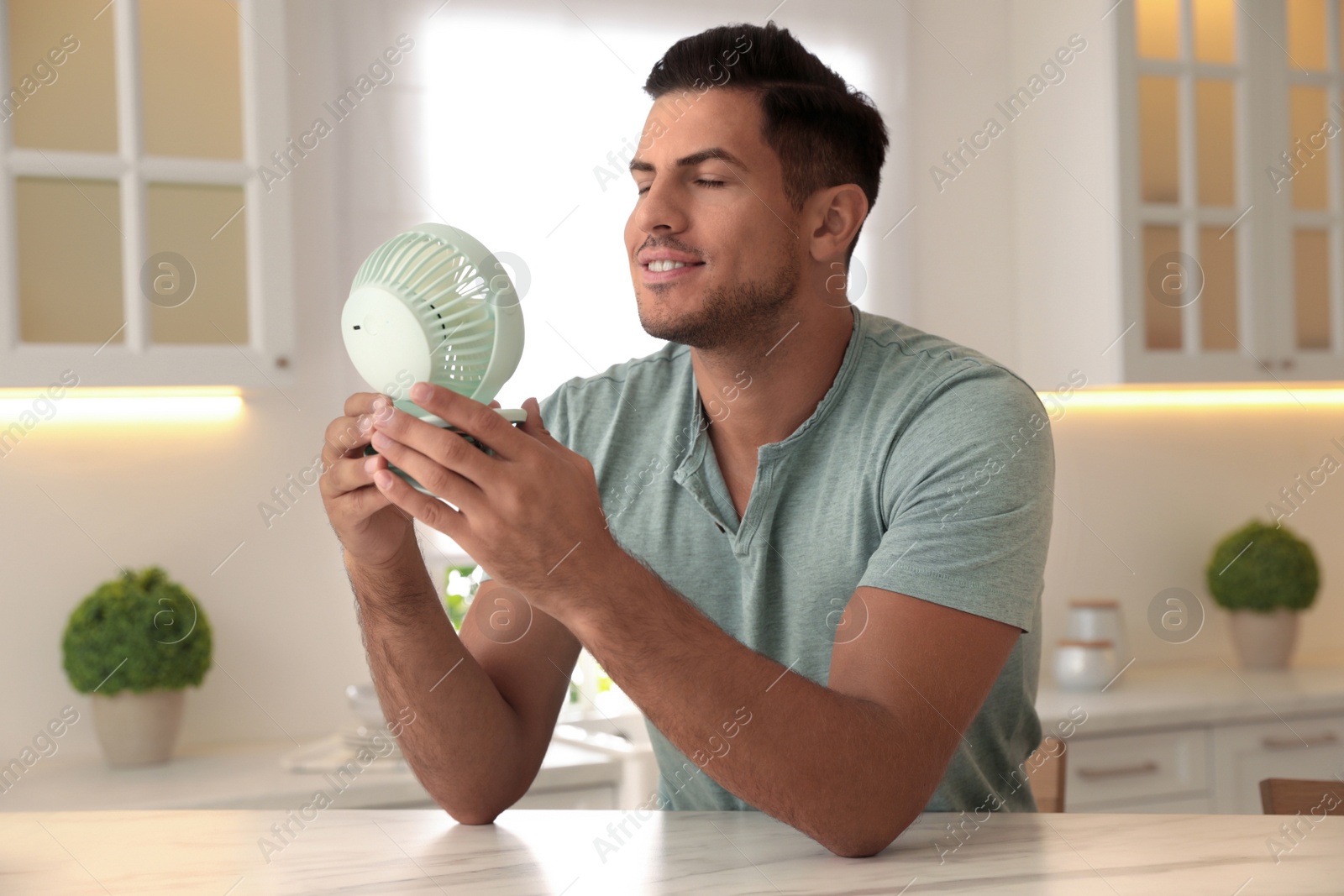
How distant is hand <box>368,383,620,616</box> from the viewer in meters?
0.87

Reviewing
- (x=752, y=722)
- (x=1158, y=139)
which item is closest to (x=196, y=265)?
(x=752, y=722)

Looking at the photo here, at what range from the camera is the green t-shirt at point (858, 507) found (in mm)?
1151

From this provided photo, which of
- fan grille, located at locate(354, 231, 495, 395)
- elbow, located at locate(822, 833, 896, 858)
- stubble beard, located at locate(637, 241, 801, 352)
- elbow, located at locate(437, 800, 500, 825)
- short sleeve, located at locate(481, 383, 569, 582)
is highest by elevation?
stubble beard, located at locate(637, 241, 801, 352)

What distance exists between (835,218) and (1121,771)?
1641mm

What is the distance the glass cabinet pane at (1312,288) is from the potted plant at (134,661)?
2.78 m

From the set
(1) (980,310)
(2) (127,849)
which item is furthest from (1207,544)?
(2) (127,849)

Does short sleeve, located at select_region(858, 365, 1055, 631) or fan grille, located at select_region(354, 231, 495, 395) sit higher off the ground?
fan grille, located at select_region(354, 231, 495, 395)

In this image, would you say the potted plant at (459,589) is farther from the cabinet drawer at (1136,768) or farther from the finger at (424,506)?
the finger at (424,506)

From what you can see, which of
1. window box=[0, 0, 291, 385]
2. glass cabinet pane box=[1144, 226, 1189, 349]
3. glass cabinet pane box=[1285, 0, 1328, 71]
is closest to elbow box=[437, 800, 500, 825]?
window box=[0, 0, 291, 385]

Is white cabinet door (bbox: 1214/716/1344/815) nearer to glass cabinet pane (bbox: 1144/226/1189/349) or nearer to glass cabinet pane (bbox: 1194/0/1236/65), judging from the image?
glass cabinet pane (bbox: 1144/226/1189/349)

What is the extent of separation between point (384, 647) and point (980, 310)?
2.40m

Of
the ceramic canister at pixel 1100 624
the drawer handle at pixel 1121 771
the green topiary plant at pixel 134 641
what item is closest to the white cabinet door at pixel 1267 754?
the drawer handle at pixel 1121 771

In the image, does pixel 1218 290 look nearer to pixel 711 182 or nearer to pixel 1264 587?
pixel 1264 587

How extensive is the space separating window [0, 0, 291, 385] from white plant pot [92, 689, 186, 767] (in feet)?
1.91
